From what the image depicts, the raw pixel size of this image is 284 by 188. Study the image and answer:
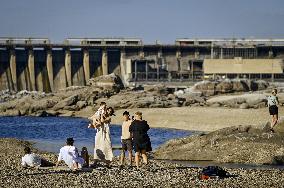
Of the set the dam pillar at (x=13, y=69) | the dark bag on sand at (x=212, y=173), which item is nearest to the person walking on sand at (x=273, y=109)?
the dark bag on sand at (x=212, y=173)

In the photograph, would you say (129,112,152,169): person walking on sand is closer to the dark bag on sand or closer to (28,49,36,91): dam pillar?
the dark bag on sand

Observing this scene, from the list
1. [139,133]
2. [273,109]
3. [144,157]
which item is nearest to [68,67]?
[273,109]

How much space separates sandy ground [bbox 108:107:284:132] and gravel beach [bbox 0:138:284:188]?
136ft

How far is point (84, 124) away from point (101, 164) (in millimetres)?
58755

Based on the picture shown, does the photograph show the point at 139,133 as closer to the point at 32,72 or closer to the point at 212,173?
the point at 212,173

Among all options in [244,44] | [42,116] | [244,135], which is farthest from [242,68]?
[244,135]

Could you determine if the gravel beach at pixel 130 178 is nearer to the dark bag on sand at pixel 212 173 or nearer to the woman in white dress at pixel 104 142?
the dark bag on sand at pixel 212 173

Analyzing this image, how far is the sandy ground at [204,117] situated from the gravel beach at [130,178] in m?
41.6

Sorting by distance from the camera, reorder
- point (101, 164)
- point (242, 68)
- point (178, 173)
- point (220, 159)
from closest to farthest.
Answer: point (178, 173)
point (101, 164)
point (220, 159)
point (242, 68)

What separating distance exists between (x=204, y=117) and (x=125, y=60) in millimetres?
84499

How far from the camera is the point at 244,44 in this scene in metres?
152

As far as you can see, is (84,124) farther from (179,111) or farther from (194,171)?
(194,171)

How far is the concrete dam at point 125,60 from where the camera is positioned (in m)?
150

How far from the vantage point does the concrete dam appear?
149875mm
